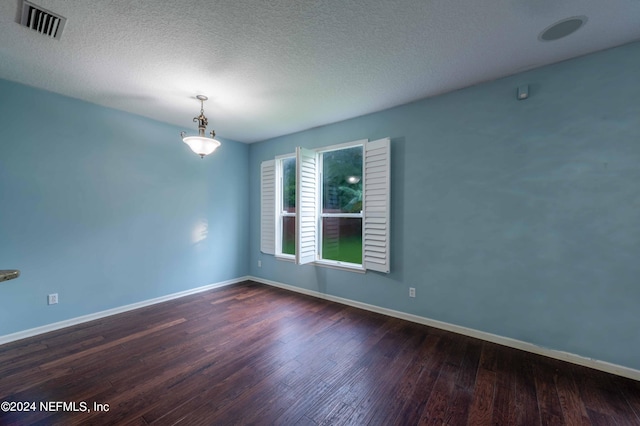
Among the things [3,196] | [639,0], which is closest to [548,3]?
[639,0]

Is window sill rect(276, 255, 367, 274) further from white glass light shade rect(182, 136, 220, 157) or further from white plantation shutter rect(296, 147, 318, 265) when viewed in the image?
white glass light shade rect(182, 136, 220, 157)

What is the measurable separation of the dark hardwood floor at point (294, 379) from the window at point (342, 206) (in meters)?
1.01

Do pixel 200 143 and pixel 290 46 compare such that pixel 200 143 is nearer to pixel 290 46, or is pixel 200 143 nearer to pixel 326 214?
pixel 290 46

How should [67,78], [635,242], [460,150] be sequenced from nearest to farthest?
[635,242]
[67,78]
[460,150]

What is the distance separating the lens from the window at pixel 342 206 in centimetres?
325

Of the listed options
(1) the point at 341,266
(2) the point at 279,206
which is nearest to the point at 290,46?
(1) the point at 341,266

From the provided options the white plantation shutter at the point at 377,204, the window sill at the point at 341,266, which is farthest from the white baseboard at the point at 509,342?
the white plantation shutter at the point at 377,204

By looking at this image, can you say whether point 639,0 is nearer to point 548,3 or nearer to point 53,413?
point 548,3

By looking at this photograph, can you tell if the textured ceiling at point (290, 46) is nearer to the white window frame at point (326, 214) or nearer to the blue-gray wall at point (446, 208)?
the blue-gray wall at point (446, 208)

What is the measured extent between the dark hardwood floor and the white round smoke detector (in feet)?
8.81

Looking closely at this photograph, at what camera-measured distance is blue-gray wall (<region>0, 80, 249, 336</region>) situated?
2639 mm

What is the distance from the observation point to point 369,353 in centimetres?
238

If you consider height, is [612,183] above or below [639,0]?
below

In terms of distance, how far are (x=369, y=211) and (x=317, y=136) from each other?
5.03ft
